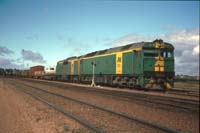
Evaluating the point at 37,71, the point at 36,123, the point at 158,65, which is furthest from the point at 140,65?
the point at 37,71

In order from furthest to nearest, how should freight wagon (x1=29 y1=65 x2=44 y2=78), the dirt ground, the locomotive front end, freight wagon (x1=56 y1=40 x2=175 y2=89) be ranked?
freight wagon (x1=29 y1=65 x2=44 y2=78) < freight wagon (x1=56 y1=40 x2=175 y2=89) < the locomotive front end < the dirt ground

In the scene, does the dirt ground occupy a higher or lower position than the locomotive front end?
lower

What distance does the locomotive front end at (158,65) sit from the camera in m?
26.8

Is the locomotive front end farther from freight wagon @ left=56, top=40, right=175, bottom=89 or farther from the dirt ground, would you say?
the dirt ground

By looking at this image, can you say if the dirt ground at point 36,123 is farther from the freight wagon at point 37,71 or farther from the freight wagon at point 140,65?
the freight wagon at point 37,71

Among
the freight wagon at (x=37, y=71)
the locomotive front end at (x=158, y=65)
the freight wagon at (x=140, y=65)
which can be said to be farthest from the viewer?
the freight wagon at (x=37, y=71)

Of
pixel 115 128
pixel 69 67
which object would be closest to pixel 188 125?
pixel 115 128

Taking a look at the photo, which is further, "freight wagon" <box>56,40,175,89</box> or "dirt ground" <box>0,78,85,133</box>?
"freight wagon" <box>56,40,175,89</box>

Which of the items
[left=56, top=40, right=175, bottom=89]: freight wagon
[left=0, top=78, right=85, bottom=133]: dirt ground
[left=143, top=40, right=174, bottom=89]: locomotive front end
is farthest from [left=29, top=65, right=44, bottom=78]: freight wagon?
[left=0, top=78, right=85, bottom=133]: dirt ground

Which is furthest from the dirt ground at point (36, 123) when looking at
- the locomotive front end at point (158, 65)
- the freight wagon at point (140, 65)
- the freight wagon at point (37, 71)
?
the freight wagon at point (37, 71)

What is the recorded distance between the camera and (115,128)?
10.1 m

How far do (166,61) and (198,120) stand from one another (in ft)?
52.7

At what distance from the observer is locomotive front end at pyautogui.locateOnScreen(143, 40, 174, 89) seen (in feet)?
87.8

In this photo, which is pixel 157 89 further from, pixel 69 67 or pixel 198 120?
pixel 69 67
